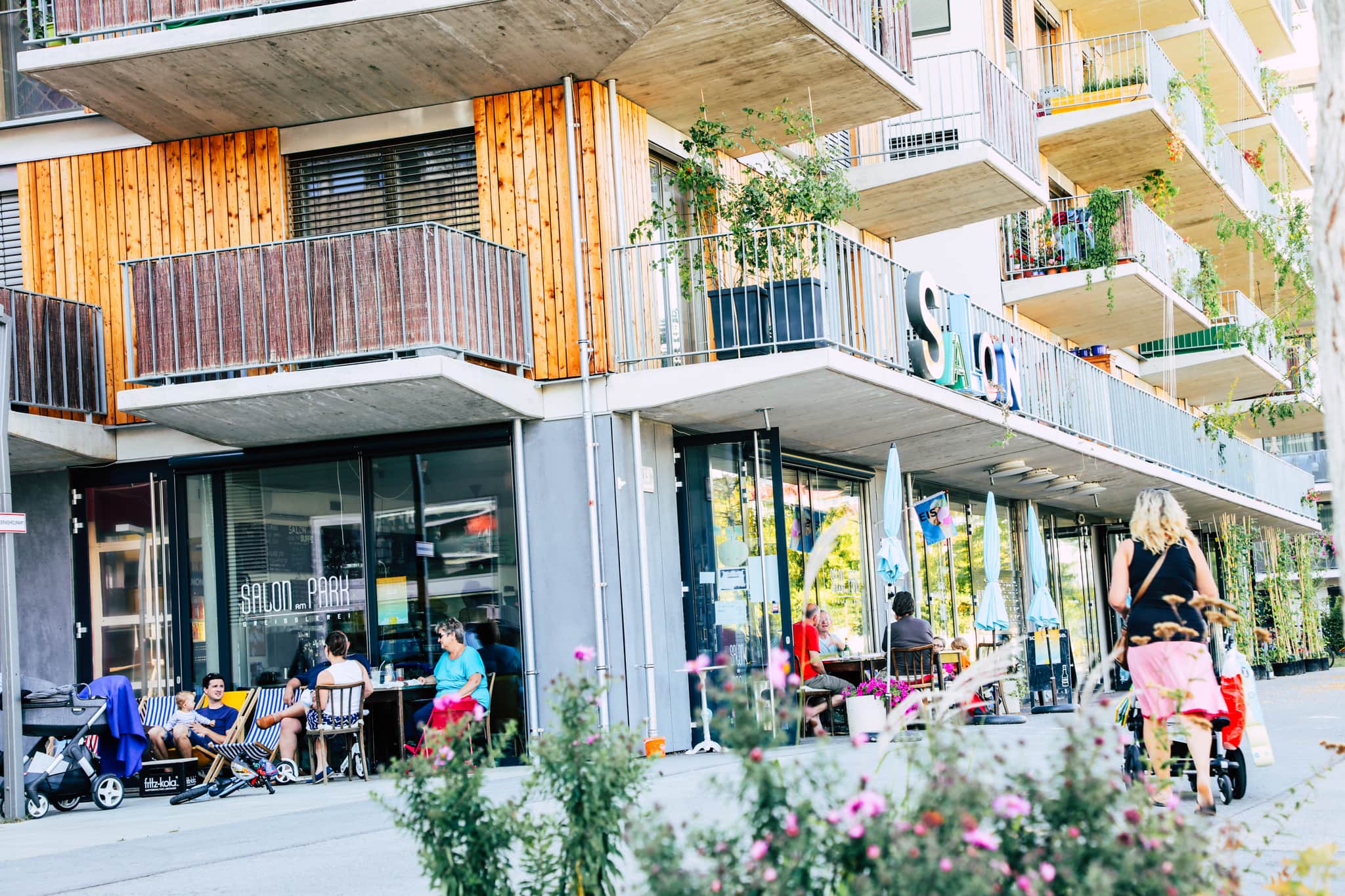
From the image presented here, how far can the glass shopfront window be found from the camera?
564 inches

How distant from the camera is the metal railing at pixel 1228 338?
88.0 feet

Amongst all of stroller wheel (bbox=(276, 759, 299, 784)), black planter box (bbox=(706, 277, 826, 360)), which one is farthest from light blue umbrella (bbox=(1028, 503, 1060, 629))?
stroller wheel (bbox=(276, 759, 299, 784))

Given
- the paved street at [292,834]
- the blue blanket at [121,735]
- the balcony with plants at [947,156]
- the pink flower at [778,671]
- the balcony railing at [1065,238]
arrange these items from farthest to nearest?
the balcony railing at [1065,238], the balcony with plants at [947,156], the blue blanket at [121,735], the paved street at [292,834], the pink flower at [778,671]

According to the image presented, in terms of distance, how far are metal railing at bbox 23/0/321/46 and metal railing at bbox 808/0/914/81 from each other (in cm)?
467

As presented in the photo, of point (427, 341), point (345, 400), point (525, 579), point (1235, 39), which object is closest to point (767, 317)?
point (427, 341)

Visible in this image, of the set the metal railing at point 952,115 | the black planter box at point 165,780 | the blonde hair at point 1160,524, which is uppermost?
the metal railing at point 952,115

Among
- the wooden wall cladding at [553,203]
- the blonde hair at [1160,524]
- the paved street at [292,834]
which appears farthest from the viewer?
the wooden wall cladding at [553,203]

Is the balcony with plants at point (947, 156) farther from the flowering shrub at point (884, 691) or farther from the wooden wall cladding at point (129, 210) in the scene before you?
the wooden wall cladding at point (129, 210)

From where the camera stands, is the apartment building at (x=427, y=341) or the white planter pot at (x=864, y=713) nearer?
the apartment building at (x=427, y=341)

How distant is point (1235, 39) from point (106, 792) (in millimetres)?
27348

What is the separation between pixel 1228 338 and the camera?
24.4 metres

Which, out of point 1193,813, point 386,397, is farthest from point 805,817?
point 386,397

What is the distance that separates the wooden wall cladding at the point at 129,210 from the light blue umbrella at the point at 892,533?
6129mm

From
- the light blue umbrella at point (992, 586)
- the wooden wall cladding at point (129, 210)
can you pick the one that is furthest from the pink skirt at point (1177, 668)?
the wooden wall cladding at point (129, 210)
